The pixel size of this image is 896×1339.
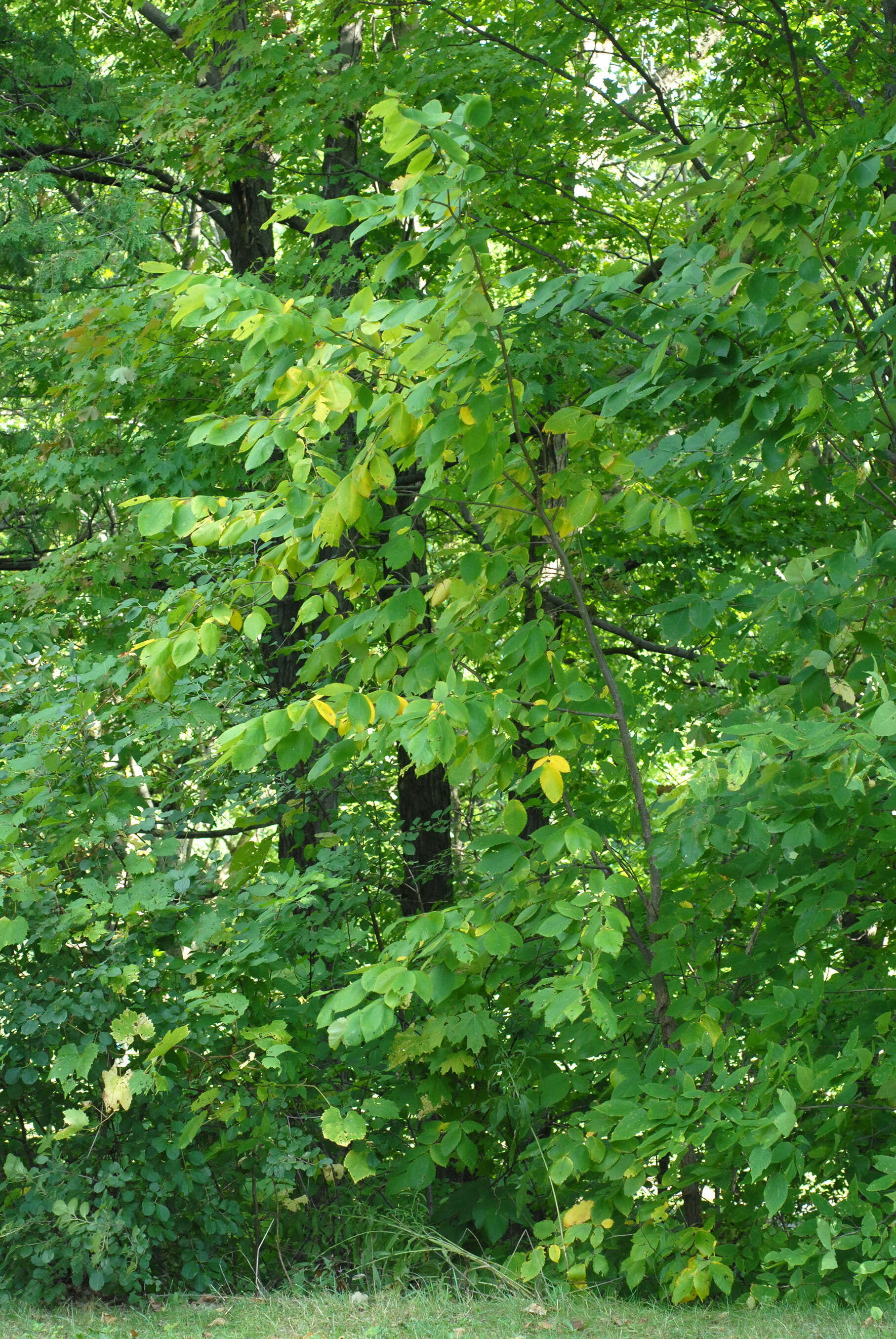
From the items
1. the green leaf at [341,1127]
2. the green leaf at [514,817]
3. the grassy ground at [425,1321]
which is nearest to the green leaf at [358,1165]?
the green leaf at [341,1127]

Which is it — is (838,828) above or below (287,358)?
below

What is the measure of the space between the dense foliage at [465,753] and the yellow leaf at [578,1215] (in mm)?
13

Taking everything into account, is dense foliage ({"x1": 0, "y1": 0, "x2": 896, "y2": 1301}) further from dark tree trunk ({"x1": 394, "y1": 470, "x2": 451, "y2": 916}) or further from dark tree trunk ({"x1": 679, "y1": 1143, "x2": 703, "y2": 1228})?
dark tree trunk ({"x1": 394, "y1": 470, "x2": 451, "y2": 916})

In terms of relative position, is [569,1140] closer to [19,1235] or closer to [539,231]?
[19,1235]

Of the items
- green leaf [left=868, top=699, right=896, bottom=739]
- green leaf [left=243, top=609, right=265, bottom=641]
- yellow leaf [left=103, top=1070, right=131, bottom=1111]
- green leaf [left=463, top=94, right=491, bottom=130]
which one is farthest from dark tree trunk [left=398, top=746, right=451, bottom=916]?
green leaf [left=463, top=94, right=491, bottom=130]

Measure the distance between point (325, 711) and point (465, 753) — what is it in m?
0.70

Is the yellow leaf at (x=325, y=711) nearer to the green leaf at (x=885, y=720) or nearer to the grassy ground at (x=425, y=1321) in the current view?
the green leaf at (x=885, y=720)

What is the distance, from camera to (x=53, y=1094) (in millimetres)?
4559

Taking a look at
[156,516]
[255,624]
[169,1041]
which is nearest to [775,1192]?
[169,1041]

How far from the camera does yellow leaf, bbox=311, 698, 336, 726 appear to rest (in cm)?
289

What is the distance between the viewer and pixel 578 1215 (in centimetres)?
397

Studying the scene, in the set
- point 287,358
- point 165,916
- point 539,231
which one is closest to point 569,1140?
point 165,916

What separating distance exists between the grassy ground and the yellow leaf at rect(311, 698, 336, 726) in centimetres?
199

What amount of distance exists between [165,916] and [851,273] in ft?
11.0
